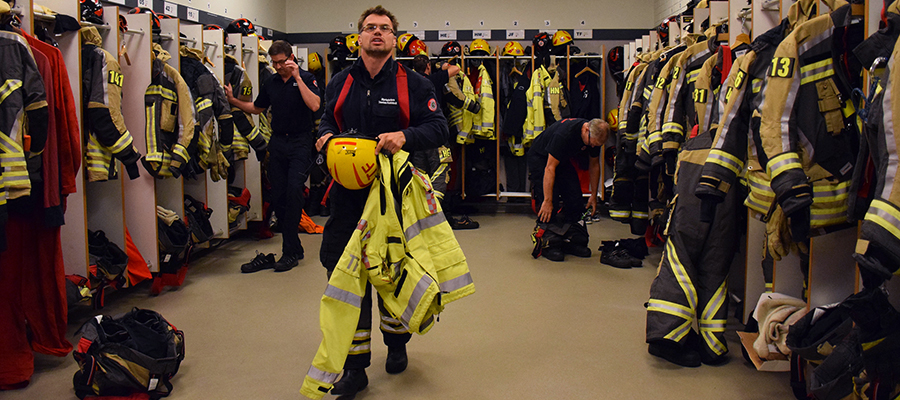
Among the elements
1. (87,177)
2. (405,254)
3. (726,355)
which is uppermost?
(87,177)

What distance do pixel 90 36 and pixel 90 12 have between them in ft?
0.64

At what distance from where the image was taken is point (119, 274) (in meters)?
3.63

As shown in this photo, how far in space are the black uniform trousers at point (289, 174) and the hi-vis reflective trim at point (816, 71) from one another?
3.33 m

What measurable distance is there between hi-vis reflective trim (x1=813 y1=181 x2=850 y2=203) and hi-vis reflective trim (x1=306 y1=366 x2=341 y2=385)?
188cm

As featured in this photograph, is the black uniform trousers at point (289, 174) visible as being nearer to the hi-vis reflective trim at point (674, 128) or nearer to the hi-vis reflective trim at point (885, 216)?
the hi-vis reflective trim at point (674, 128)

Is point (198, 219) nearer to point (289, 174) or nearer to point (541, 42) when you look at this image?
point (289, 174)

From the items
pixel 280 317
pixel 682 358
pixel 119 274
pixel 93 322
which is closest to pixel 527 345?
pixel 682 358

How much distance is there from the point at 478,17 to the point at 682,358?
20.2 ft

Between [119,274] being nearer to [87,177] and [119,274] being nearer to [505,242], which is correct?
[87,177]

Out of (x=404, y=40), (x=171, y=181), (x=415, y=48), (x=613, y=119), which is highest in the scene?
(x=404, y=40)

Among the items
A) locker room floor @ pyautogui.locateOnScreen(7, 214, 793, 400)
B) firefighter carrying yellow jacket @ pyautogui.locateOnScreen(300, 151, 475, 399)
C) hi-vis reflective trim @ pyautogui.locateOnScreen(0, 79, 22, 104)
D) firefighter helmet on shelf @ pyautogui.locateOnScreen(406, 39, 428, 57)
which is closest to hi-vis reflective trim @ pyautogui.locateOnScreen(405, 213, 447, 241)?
firefighter carrying yellow jacket @ pyautogui.locateOnScreen(300, 151, 475, 399)

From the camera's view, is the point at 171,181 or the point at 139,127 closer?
the point at 139,127

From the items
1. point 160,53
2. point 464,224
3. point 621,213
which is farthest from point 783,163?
point 464,224

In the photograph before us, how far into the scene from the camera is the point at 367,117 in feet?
8.43
